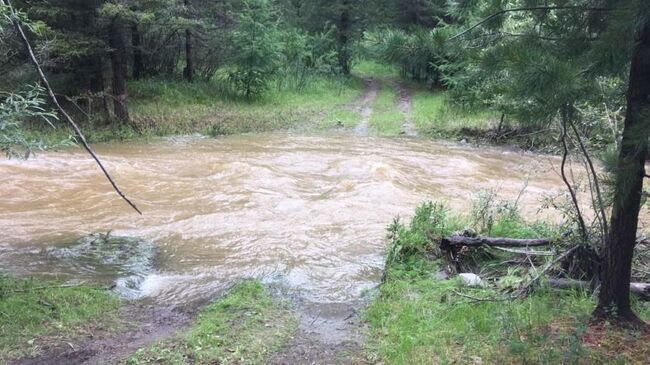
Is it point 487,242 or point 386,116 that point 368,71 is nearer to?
point 386,116

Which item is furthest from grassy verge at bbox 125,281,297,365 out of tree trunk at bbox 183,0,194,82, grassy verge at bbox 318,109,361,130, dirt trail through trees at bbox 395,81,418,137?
tree trunk at bbox 183,0,194,82

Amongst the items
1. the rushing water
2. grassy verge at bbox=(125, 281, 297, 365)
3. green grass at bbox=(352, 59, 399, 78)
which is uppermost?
green grass at bbox=(352, 59, 399, 78)

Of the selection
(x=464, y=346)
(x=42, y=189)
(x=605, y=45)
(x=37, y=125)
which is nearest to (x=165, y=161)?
(x=42, y=189)

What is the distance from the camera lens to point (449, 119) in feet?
70.4

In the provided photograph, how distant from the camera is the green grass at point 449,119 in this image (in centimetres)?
1984

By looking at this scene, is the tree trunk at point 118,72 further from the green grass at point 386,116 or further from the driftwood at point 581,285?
the driftwood at point 581,285

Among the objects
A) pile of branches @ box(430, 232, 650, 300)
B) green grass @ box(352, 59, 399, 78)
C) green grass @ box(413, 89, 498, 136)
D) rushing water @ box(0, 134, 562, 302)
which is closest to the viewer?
pile of branches @ box(430, 232, 650, 300)

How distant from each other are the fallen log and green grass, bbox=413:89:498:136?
1335 centimetres

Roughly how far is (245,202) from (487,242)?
205 inches

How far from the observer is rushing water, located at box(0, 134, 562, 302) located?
23.5 ft

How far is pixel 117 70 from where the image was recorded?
59.5 ft

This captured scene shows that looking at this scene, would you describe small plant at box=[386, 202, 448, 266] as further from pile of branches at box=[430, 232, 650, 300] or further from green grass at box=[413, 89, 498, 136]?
green grass at box=[413, 89, 498, 136]

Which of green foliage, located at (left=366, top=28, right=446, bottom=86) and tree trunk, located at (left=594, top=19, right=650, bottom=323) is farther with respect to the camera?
green foliage, located at (left=366, top=28, right=446, bottom=86)

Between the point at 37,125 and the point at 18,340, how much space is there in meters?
13.9
